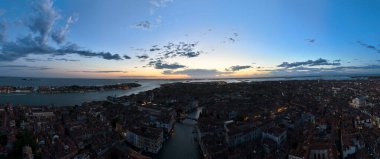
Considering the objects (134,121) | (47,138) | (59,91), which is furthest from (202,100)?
(59,91)

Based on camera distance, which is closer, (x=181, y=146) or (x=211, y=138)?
Result: (x=211, y=138)

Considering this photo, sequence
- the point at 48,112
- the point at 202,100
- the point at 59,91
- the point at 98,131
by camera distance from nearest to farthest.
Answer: the point at 98,131 < the point at 48,112 < the point at 202,100 < the point at 59,91

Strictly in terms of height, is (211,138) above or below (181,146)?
above

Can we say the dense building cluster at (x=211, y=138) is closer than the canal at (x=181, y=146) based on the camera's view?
Yes

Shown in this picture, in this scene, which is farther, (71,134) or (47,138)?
(71,134)

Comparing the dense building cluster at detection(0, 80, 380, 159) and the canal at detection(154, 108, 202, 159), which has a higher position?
the dense building cluster at detection(0, 80, 380, 159)

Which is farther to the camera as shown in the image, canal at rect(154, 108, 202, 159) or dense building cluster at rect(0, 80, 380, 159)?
canal at rect(154, 108, 202, 159)

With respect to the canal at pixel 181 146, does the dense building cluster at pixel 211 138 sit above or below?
above

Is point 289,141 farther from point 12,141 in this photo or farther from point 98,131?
point 12,141
